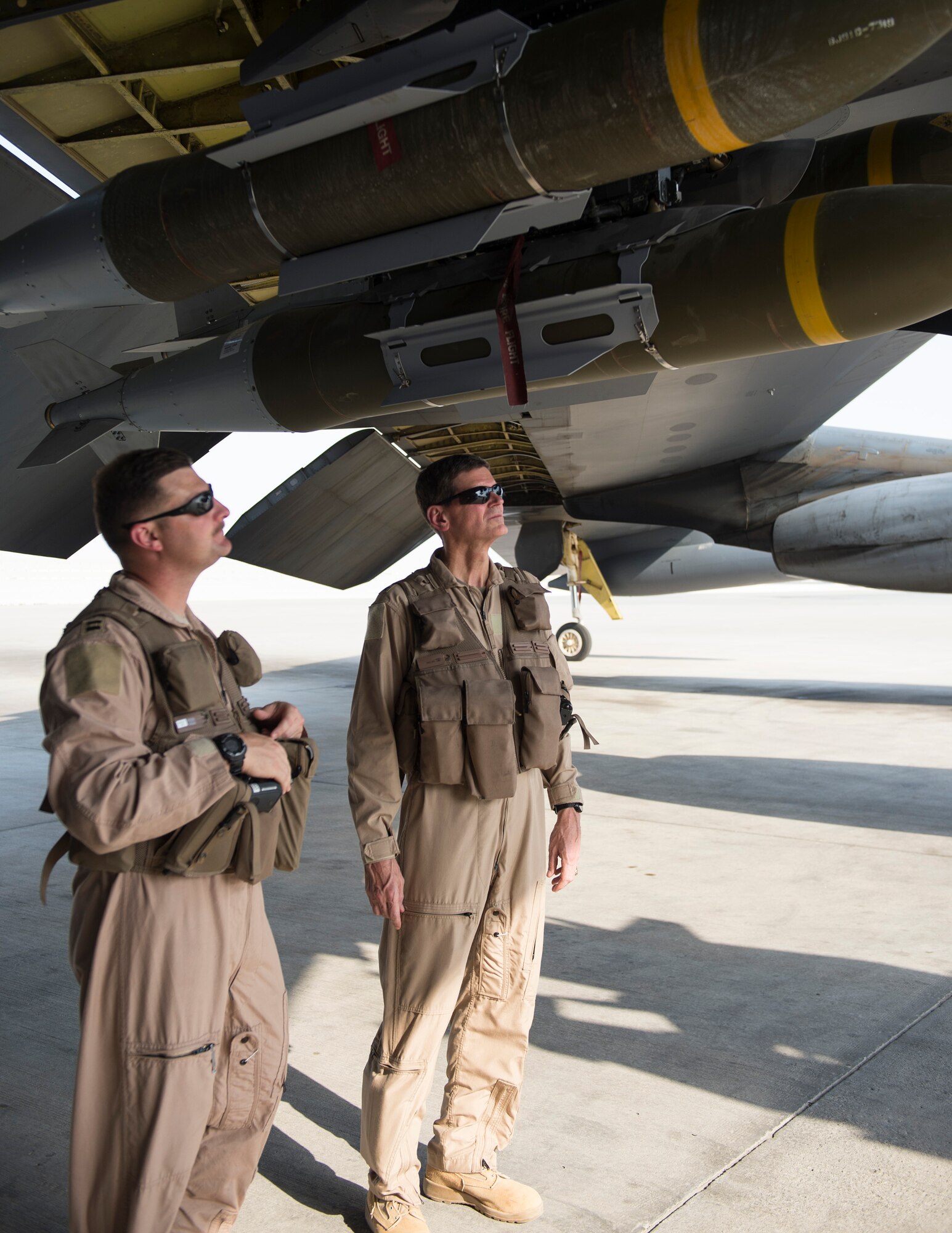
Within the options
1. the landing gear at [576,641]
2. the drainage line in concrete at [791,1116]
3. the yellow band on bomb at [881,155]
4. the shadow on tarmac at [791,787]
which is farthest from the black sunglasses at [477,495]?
the landing gear at [576,641]

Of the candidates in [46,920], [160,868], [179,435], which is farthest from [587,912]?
[179,435]

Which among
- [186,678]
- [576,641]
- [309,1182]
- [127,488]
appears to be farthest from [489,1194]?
[576,641]

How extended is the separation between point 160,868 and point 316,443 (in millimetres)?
127039

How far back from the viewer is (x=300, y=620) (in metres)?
34.2

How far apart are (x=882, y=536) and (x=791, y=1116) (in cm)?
686

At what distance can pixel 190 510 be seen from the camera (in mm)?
1947

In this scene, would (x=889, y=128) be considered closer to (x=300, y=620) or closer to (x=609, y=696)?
(x=609, y=696)

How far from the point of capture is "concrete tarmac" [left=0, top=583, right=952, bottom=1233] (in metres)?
2.49

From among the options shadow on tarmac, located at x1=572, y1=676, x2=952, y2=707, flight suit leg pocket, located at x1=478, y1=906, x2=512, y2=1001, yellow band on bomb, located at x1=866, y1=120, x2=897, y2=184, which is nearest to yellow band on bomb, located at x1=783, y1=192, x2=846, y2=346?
yellow band on bomb, located at x1=866, y1=120, x2=897, y2=184

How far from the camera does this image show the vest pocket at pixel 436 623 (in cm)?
246

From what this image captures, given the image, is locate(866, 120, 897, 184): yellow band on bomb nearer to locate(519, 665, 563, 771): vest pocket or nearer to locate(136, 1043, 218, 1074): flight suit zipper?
locate(519, 665, 563, 771): vest pocket

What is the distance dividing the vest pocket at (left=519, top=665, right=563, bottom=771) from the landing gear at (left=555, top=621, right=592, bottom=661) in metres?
14.2

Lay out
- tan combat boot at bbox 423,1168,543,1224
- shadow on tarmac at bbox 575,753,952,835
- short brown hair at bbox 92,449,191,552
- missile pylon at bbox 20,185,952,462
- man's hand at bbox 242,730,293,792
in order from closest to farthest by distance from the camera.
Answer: man's hand at bbox 242,730,293,792, short brown hair at bbox 92,449,191,552, tan combat boot at bbox 423,1168,543,1224, missile pylon at bbox 20,185,952,462, shadow on tarmac at bbox 575,753,952,835

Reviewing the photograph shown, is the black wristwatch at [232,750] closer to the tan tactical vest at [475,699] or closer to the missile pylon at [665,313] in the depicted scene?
the tan tactical vest at [475,699]
